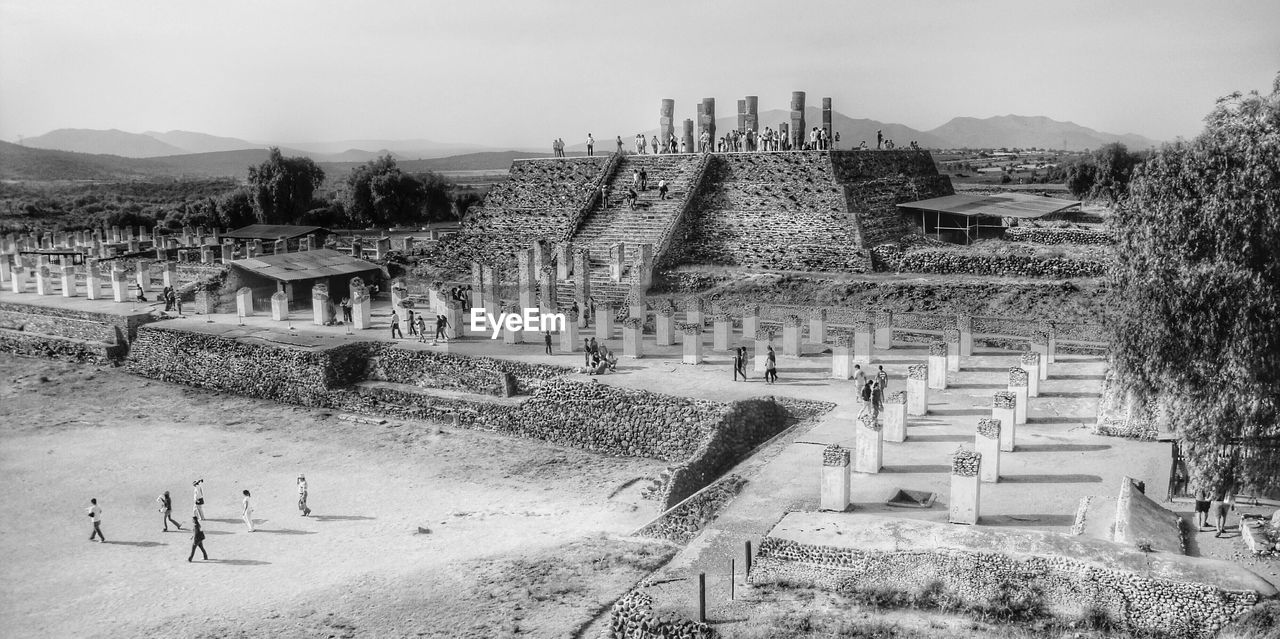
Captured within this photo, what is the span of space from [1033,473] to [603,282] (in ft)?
55.3

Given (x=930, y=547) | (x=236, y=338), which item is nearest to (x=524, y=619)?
(x=930, y=547)

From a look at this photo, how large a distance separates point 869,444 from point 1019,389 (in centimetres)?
407

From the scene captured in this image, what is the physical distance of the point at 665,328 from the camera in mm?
24625

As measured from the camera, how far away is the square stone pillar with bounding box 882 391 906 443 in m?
16.5

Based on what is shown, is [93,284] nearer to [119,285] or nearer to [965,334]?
[119,285]

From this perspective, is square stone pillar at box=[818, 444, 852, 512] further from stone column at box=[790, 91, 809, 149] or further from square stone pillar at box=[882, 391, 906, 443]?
stone column at box=[790, 91, 809, 149]

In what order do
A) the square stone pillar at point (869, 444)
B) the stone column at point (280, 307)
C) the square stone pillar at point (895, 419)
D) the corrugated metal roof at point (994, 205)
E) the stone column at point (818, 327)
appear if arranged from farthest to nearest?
the corrugated metal roof at point (994, 205), the stone column at point (280, 307), the stone column at point (818, 327), the square stone pillar at point (895, 419), the square stone pillar at point (869, 444)

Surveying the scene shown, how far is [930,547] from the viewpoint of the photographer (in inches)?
418

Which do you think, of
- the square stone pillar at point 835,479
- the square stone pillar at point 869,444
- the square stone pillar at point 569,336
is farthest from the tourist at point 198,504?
the square stone pillar at point 869,444

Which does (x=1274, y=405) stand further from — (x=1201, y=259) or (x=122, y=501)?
(x=122, y=501)

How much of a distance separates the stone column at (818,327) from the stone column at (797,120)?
43.0ft

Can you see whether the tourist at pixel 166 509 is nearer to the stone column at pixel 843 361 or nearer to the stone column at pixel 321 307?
the stone column at pixel 321 307

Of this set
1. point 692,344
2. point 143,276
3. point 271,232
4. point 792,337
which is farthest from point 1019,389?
point 271,232

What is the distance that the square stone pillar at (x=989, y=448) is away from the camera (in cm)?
1423
